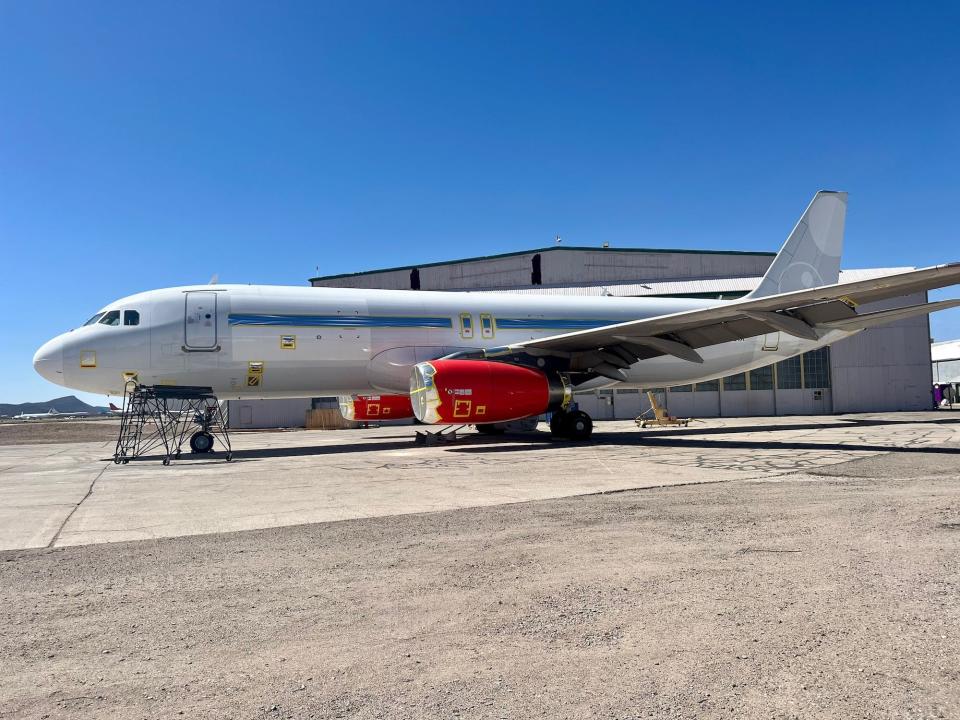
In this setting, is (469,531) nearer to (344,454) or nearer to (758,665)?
(758,665)

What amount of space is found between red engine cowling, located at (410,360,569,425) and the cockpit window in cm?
639

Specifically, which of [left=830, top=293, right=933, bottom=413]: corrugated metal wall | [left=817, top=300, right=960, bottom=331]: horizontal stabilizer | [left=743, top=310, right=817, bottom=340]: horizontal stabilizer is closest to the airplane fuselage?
[left=743, top=310, right=817, bottom=340]: horizontal stabilizer

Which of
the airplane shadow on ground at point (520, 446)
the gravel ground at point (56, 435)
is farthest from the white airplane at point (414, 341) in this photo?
the gravel ground at point (56, 435)

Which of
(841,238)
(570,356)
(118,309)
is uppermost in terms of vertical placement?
(841,238)

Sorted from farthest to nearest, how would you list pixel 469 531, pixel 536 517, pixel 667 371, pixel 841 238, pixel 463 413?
1. pixel 841 238
2. pixel 667 371
3. pixel 463 413
4. pixel 536 517
5. pixel 469 531

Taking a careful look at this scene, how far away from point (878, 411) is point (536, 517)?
101 feet

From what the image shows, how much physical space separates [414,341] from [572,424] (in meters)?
4.30

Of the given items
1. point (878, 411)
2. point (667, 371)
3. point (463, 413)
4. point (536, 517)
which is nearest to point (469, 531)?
point (536, 517)

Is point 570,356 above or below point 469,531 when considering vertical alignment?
above

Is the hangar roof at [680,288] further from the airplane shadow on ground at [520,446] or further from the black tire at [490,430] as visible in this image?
the airplane shadow on ground at [520,446]

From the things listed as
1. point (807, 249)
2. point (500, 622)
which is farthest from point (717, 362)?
point (500, 622)

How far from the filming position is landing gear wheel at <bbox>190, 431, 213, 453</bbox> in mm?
14625

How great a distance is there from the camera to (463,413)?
543 inches

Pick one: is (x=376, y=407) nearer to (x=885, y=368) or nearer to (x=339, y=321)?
(x=339, y=321)
